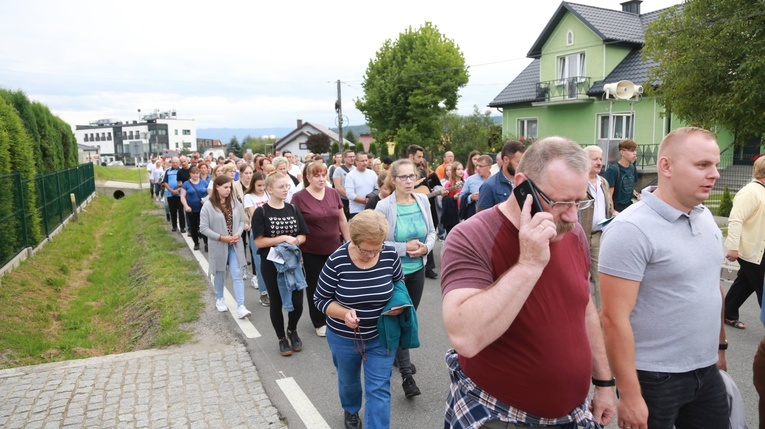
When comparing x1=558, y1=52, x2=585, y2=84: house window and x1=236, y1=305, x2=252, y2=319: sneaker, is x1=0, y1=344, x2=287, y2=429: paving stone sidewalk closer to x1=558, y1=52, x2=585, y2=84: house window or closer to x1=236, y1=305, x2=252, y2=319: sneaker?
x1=236, y1=305, x2=252, y2=319: sneaker

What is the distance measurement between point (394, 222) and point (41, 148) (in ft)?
51.5

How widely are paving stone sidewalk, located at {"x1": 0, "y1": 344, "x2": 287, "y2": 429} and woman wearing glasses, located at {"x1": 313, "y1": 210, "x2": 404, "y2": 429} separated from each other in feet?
2.83

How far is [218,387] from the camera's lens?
4910 mm

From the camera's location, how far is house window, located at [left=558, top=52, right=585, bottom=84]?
1209 inches

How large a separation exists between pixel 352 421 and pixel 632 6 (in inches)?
1382

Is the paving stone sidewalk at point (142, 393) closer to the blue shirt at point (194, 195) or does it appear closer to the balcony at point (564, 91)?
the blue shirt at point (194, 195)

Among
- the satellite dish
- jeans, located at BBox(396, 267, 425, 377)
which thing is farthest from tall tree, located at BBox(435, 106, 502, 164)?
jeans, located at BBox(396, 267, 425, 377)

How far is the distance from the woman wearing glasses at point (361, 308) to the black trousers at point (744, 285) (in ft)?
12.7

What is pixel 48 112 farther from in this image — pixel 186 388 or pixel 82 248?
pixel 186 388

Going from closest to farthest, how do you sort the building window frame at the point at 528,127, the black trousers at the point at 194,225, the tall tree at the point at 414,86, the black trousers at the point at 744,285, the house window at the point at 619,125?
the black trousers at the point at 744,285 → the black trousers at the point at 194,225 → the house window at the point at 619,125 → the building window frame at the point at 528,127 → the tall tree at the point at 414,86

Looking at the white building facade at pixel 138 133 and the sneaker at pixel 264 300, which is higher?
the white building facade at pixel 138 133

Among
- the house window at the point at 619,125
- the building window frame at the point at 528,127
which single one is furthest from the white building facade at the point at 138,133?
the house window at the point at 619,125

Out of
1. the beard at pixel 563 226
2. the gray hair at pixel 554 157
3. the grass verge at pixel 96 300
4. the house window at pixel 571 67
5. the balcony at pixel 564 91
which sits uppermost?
the house window at pixel 571 67

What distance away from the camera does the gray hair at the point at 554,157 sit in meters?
2.05
